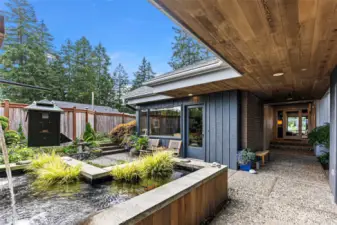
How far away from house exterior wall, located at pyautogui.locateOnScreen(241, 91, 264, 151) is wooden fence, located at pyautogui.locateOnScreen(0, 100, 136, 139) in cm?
625

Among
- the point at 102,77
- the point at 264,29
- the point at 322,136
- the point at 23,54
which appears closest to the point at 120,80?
the point at 102,77

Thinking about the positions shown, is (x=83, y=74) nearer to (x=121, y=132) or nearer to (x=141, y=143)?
(x=121, y=132)

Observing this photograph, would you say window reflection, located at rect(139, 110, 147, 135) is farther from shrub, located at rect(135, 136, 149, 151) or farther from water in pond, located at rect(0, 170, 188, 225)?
water in pond, located at rect(0, 170, 188, 225)

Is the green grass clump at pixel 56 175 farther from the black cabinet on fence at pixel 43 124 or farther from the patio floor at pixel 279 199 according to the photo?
the patio floor at pixel 279 199

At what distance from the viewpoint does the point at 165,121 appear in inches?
301

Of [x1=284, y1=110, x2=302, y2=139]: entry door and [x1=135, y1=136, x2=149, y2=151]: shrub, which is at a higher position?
[x1=284, y1=110, x2=302, y2=139]: entry door

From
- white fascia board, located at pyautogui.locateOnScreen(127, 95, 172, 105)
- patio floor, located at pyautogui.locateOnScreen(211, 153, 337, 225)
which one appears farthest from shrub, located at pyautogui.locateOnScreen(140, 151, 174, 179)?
white fascia board, located at pyautogui.locateOnScreen(127, 95, 172, 105)

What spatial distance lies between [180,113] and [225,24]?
5159 millimetres

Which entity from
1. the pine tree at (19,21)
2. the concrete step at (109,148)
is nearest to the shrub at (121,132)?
the concrete step at (109,148)

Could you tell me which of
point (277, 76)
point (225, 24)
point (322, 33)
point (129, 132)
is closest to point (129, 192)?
point (225, 24)

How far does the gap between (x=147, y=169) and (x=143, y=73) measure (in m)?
24.7

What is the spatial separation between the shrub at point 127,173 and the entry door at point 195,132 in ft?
12.5

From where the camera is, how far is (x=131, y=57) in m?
27.3

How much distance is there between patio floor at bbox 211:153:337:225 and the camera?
8.54ft
